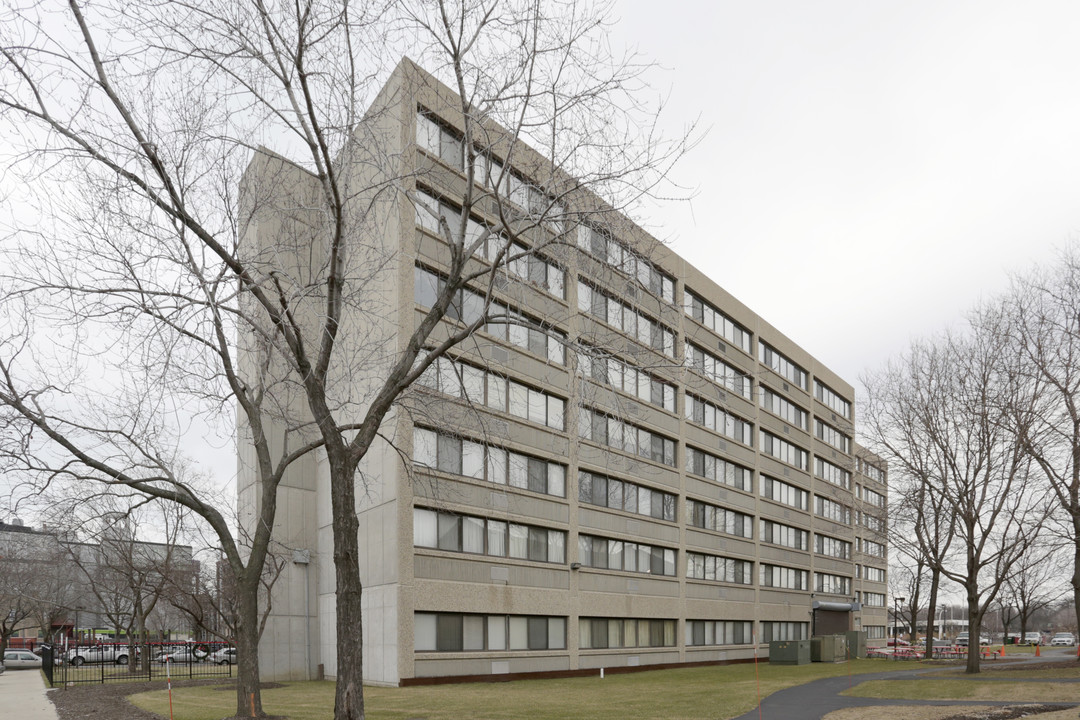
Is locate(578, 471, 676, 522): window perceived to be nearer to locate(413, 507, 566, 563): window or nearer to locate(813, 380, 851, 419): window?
locate(413, 507, 566, 563): window

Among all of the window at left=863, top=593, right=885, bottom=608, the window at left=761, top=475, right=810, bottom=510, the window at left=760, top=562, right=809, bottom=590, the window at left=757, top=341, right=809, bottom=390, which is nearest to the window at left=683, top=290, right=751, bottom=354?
the window at left=757, top=341, right=809, bottom=390

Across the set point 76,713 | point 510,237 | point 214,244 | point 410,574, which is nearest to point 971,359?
point 410,574

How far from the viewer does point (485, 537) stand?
105ft

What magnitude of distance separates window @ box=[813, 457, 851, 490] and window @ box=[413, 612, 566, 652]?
34.7 meters

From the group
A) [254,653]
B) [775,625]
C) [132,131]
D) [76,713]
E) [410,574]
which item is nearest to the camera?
[132,131]

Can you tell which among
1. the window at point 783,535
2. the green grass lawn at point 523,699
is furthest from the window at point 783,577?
the green grass lawn at point 523,699

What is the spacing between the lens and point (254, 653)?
1822cm

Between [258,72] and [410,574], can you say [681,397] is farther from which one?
[258,72]

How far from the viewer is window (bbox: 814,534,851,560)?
63312 millimetres

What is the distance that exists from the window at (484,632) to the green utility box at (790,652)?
17.1 meters

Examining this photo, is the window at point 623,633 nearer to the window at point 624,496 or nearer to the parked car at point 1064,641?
the window at point 624,496

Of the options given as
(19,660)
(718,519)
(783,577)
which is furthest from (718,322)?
(19,660)

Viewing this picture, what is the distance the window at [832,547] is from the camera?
63312 mm

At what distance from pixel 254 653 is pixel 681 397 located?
101ft
